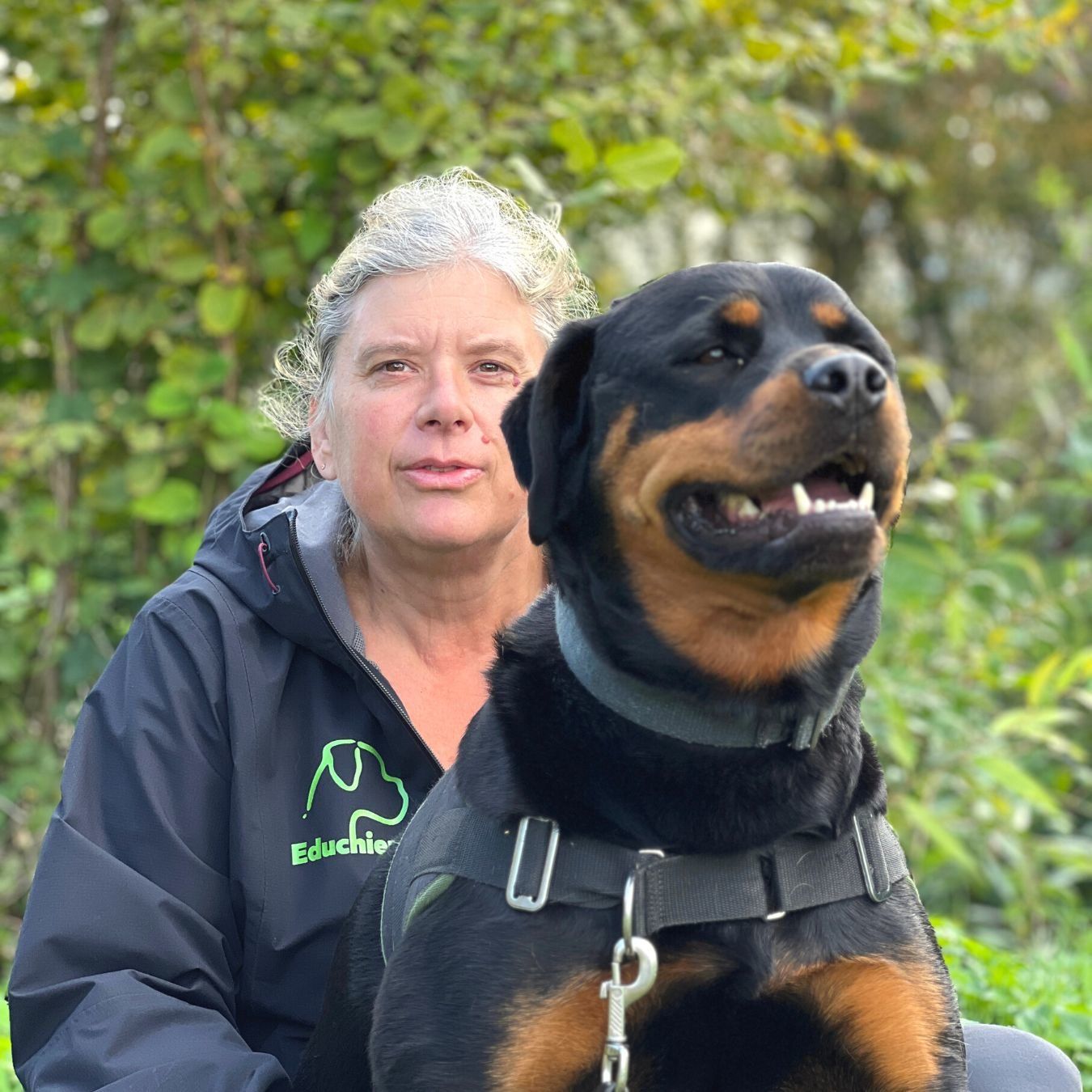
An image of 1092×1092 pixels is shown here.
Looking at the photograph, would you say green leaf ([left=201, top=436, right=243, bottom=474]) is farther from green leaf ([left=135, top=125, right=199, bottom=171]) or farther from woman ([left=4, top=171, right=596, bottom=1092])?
woman ([left=4, top=171, right=596, bottom=1092])

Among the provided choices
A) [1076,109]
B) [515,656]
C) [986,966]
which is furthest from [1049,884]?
[1076,109]

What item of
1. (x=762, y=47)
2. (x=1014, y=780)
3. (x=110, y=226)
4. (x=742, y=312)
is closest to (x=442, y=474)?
(x=742, y=312)

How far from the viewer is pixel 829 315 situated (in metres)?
2.17

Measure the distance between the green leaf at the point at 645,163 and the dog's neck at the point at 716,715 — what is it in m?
2.05

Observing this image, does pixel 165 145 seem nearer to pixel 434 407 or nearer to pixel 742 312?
pixel 434 407

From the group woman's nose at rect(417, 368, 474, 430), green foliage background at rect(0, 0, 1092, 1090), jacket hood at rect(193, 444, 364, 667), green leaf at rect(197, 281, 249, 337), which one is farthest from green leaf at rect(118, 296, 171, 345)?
woman's nose at rect(417, 368, 474, 430)

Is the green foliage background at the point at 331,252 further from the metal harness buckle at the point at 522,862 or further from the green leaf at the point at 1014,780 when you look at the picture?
the metal harness buckle at the point at 522,862

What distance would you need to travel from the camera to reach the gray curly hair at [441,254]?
2.91 meters

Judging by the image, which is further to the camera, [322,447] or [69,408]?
[69,408]

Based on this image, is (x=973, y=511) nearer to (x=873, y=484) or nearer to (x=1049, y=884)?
(x=1049, y=884)

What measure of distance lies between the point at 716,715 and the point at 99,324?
268 centimetres

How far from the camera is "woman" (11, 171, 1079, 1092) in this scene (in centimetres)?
236

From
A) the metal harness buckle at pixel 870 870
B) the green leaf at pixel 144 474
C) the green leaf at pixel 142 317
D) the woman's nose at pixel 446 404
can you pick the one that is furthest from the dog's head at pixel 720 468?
the green leaf at pixel 142 317

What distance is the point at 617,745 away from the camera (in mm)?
2098
